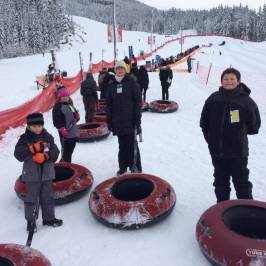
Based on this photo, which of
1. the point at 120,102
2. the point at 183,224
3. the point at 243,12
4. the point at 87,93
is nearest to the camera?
the point at 183,224

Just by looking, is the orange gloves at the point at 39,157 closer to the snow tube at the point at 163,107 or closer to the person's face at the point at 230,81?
the person's face at the point at 230,81

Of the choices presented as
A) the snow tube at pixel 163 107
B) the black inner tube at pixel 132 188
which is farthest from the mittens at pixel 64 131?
the snow tube at pixel 163 107

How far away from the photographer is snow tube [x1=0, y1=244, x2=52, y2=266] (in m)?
3.29

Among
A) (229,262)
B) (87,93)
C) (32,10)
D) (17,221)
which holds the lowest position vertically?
(17,221)

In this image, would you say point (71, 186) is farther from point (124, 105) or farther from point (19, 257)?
point (19, 257)

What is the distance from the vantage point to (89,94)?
405 inches

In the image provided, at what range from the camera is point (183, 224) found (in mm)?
4895

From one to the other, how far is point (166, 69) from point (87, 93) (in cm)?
501

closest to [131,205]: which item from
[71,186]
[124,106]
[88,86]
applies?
[71,186]

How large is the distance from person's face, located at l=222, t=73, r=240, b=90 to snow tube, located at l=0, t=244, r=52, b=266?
299 centimetres

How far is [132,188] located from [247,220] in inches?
75.9

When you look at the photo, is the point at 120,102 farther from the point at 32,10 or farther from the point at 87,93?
the point at 32,10

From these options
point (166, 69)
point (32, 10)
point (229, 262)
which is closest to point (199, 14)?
point (32, 10)

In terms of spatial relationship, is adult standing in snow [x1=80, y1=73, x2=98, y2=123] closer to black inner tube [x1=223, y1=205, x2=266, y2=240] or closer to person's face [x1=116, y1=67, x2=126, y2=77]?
person's face [x1=116, y1=67, x2=126, y2=77]
